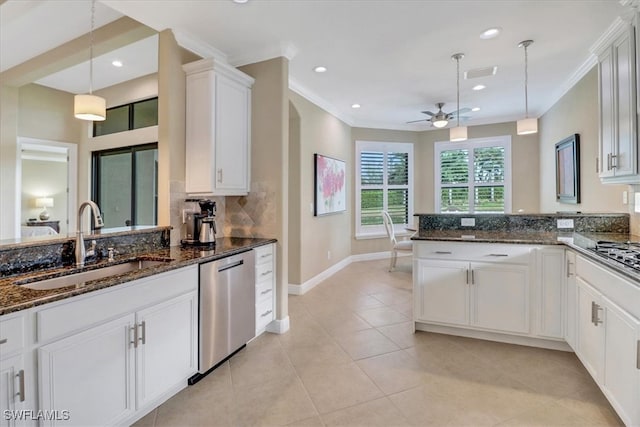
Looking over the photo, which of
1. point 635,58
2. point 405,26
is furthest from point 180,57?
point 635,58

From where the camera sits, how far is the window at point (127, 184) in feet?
15.1

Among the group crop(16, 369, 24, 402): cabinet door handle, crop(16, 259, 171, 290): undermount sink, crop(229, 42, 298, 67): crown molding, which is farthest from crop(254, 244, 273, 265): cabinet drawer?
crop(229, 42, 298, 67): crown molding

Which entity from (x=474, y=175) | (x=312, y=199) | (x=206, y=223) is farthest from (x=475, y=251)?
(x=474, y=175)

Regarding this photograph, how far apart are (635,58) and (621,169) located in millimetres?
771

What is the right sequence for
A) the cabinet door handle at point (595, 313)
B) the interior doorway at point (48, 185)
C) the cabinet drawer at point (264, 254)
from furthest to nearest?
the interior doorway at point (48, 185) → the cabinet drawer at point (264, 254) → the cabinet door handle at point (595, 313)

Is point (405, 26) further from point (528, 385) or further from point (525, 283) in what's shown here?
point (528, 385)

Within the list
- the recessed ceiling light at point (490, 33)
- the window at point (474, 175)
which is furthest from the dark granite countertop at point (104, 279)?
the window at point (474, 175)

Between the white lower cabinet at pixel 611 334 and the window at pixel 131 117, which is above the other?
A: the window at pixel 131 117

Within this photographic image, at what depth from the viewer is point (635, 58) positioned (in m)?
2.19

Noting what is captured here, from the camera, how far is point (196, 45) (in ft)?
9.89

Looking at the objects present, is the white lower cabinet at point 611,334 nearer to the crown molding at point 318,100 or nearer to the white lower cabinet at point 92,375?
the white lower cabinet at point 92,375

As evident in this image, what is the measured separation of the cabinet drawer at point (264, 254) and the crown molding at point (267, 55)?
191 cm

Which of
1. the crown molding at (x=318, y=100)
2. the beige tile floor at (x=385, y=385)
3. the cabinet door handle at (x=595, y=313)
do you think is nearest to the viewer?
the beige tile floor at (x=385, y=385)

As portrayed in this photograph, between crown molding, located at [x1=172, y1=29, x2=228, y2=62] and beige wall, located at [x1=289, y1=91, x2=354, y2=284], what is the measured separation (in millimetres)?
1140
